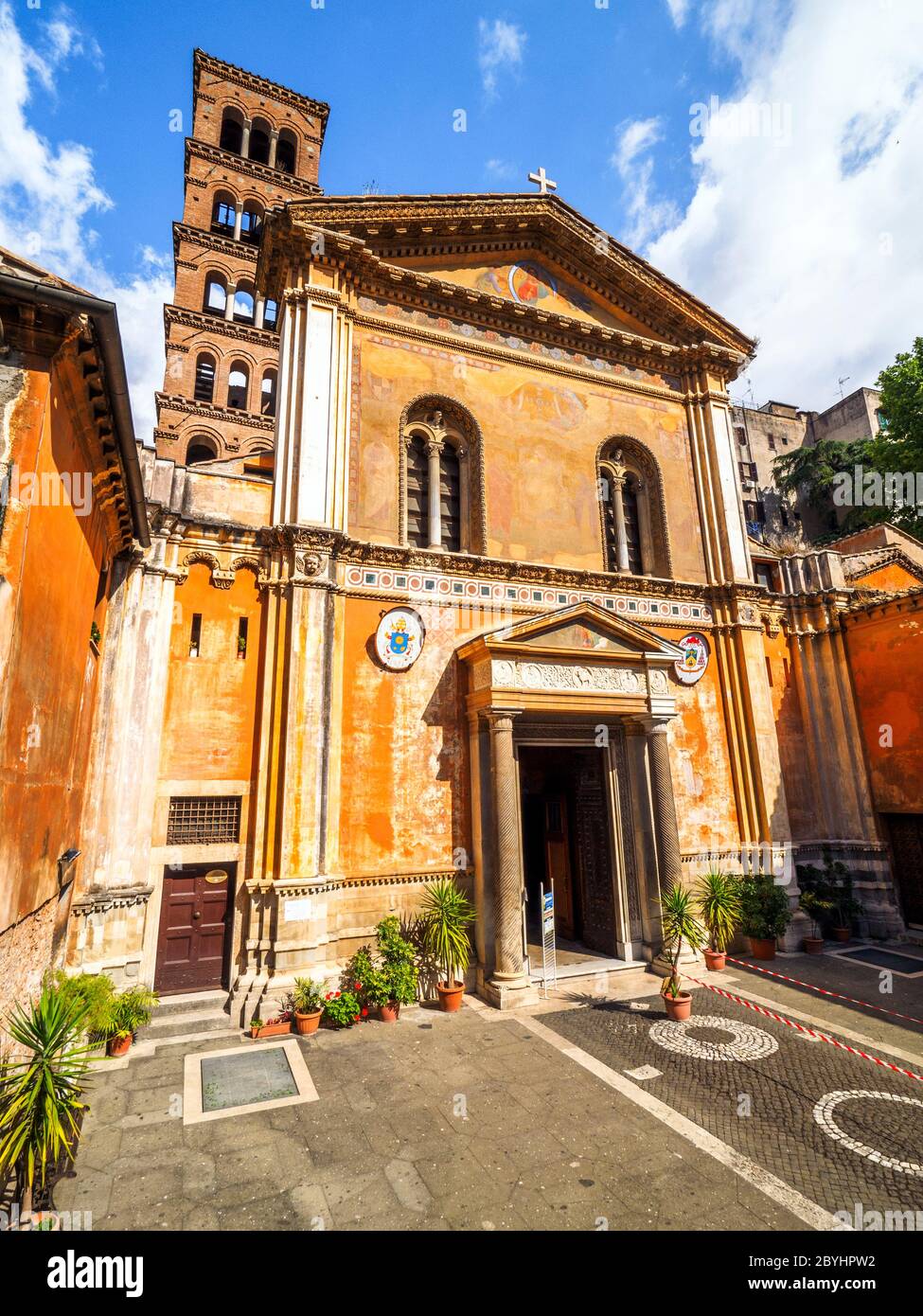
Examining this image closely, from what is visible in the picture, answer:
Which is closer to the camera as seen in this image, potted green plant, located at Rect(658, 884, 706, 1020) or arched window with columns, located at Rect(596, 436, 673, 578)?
potted green plant, located at Rect(658, 884, 706, 1020)

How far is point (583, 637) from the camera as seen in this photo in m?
13.7

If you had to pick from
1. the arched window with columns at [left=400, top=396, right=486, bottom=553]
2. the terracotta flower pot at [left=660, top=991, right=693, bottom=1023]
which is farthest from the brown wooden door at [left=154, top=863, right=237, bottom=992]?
the arched window with columns at [left=400, top=396, right=486, bottom=553]

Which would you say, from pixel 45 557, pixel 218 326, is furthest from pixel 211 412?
pixel 45 557

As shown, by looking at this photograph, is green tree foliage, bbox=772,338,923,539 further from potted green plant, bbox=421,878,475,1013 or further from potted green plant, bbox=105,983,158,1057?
potted green plant, bbox=105,983,158,1057

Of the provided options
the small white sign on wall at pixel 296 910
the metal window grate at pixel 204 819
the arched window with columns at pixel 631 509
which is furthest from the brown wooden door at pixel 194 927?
the arched window with columns at pixel 631 509

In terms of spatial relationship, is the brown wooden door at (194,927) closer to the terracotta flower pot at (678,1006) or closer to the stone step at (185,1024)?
the stone step at (185,1024)

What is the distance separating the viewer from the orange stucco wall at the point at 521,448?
13727 mm

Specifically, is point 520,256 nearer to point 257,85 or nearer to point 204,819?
point 204,819

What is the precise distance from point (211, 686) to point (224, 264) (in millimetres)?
23675

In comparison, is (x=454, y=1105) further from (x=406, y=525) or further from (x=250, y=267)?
(x=250, y=267)

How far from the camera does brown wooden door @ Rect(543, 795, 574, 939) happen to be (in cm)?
1562

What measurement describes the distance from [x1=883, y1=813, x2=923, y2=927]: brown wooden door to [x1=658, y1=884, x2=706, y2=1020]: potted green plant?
7.05 meters

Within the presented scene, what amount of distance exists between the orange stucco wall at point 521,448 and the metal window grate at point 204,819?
5874 mm
